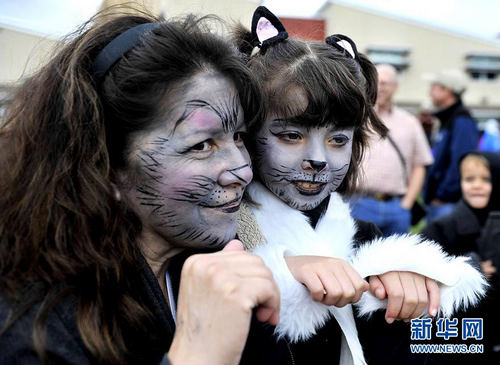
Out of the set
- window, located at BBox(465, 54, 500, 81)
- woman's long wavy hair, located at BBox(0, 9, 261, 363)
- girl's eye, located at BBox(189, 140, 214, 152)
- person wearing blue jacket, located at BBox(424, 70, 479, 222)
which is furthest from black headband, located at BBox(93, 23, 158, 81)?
window, located at BBox(465, 54, 500, 81)

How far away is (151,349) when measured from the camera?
4.22ft

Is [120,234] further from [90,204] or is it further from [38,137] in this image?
Answer: [38,137]

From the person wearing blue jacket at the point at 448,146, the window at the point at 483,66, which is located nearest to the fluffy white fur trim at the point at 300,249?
the person wearing blue jacket at the point at 448,146

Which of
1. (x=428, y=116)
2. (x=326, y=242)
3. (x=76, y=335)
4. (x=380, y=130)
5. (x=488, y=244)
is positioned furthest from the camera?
(x=428, y=116)

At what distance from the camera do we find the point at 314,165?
1610mm

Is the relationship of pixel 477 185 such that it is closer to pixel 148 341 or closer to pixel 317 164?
pixel 317 164

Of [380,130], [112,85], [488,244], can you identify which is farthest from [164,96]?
[488,244]

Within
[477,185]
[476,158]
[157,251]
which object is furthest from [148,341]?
[476,158]

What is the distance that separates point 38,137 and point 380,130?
116cm

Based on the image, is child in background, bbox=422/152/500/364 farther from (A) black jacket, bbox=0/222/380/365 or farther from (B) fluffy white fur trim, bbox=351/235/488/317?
(A) black jacket, bbox=0/222/380/365

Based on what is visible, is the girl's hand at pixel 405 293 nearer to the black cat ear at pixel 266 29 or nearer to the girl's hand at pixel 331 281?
the girl's hand at pixel 331 281

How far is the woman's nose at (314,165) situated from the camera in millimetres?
1606

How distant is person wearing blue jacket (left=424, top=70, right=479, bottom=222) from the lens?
4.95m

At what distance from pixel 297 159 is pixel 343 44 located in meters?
0.45
